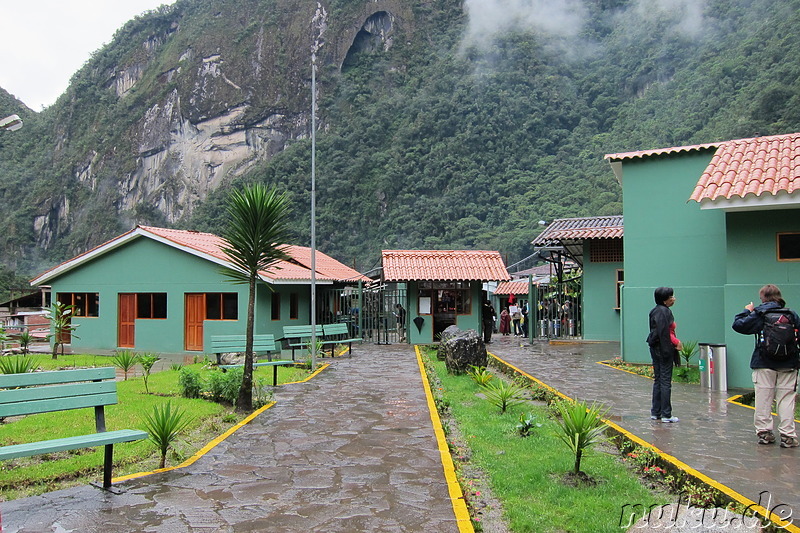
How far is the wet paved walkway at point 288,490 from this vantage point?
4.65 metres

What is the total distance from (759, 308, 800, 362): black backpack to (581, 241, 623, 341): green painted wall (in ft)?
45.5

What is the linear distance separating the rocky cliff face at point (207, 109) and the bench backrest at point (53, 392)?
7661cm

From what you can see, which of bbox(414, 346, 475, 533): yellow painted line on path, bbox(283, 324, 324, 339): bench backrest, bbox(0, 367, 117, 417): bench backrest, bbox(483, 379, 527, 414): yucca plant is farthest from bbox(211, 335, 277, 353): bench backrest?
bbox(0, 367, 117, 417): bench backrest

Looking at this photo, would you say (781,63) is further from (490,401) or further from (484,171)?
(490,401)

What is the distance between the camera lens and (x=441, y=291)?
2242cm

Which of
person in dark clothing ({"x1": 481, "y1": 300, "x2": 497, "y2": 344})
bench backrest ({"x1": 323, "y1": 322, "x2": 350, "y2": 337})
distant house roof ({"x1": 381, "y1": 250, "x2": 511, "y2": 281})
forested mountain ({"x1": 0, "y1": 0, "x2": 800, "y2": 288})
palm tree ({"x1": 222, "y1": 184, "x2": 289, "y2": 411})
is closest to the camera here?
palm tree ({"x1": 222, "y1": 184, "x2": 289, "y2": 411})

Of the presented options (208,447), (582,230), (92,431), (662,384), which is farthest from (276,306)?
(662,384)

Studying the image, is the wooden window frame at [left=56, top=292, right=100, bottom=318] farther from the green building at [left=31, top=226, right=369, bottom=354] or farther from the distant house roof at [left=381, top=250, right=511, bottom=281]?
the distant house roof at [left=381, top=250, right=511, bottom=281]

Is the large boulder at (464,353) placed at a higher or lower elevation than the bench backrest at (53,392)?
lower

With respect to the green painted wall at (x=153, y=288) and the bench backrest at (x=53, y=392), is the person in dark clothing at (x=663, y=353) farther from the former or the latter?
the green painted wall at (x=153, y=288)

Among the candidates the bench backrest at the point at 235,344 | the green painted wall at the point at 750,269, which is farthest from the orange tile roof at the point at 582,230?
the bench backrest at the point at 235,344

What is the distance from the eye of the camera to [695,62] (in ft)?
203

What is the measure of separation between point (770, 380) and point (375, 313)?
1674cm

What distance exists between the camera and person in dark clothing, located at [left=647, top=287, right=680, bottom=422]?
7824mm
